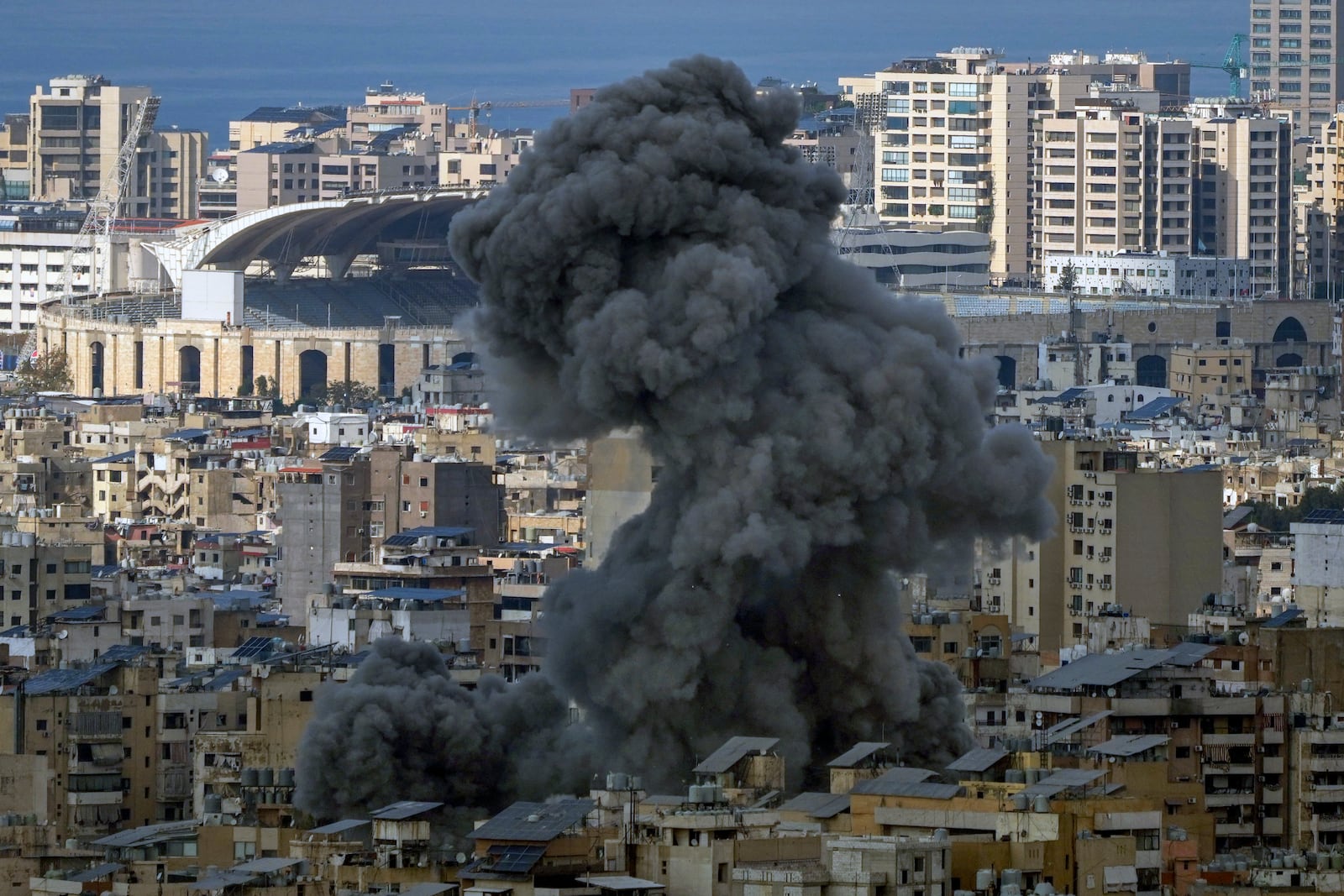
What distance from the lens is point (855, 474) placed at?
48.2 metres

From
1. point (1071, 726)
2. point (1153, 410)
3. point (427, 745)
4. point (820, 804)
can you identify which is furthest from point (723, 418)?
point (1153, 410)

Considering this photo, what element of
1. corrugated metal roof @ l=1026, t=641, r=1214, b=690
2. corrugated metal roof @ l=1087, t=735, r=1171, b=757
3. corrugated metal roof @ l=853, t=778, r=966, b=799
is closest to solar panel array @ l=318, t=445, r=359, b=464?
corrugated metal roof @ l=1026, t=641, r=1214, b=690

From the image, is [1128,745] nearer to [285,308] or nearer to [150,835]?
[150,835]

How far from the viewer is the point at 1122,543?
220ft

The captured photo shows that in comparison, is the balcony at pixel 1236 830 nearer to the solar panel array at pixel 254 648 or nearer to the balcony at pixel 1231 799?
the balcony at pixel 1231 799

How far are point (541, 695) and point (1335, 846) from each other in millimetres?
8572

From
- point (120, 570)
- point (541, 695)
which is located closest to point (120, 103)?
point (120, 570)

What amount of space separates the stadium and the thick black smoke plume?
80.0 metres

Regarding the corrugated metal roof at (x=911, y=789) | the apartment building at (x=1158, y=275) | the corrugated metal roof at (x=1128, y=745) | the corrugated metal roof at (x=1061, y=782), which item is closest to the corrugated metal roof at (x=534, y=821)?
the corrugated metal roof at (x=911, y=789)

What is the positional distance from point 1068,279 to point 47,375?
31.6 metres

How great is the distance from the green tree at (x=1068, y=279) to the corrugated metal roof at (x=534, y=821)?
110110mm

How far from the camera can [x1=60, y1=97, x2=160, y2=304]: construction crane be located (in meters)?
164

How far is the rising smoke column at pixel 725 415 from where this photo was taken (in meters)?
48.0

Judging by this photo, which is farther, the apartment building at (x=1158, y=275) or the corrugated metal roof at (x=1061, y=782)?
the apartment building at (x=1158, y=275)
